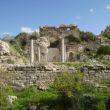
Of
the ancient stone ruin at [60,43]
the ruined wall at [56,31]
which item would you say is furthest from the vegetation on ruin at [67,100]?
the ruined wall at [56,31]

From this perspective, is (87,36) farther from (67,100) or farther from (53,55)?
(67,100)

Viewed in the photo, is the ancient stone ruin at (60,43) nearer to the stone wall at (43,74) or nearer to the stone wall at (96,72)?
the stone wall at (43,74)

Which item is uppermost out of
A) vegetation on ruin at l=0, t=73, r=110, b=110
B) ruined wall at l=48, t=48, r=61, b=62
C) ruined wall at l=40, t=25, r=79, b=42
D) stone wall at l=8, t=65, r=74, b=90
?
ruined wall at l=40, t=25, r=79, b=42

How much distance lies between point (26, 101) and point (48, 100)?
93 centimetres

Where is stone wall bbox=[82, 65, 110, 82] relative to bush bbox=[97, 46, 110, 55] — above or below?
below

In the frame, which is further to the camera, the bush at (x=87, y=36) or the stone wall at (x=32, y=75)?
the bush at (x=87, y=36)

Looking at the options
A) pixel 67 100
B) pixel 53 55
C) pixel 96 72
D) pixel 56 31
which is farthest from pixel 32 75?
pixel 56 31

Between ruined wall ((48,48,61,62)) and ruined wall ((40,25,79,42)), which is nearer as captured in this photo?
ruined wall ((48,48,61,62))

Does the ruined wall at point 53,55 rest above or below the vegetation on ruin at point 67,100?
above

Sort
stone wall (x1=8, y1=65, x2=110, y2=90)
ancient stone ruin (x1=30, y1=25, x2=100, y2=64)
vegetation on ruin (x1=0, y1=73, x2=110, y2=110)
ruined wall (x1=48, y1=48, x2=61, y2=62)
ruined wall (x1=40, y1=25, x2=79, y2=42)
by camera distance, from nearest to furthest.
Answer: vegetation on ruin (x1=0, y1=73, x2=110, y2=110) → stone wall (x1=8, y1=65, x2=110, y2=90) → ancient stone ruin (x1=30, y1=25, x2=100, y2=64) → ruined wall (x1=48, y1=48, x2=61, y2=62) → ruined wall (x1=40, y1=25, x2=79, y2=42)

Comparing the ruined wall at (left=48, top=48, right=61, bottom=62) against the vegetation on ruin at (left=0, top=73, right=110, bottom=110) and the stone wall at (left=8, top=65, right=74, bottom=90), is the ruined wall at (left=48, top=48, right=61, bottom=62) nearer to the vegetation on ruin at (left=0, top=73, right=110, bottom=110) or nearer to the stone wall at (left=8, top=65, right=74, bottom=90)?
the stone wall at (left=8, top=65, right=74, bottom=90)

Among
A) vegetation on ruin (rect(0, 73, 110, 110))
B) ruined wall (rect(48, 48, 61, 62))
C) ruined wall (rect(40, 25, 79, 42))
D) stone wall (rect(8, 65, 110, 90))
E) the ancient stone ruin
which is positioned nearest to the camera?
vegetation on ruin (rect(0, 73, 110, 110))

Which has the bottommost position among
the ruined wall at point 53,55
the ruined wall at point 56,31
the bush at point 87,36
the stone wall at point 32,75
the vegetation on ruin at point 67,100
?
the vegetation on ruin at point 67,100

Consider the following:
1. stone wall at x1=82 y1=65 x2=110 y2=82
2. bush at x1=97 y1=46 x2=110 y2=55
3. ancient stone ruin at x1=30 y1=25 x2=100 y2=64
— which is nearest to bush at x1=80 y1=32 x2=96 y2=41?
ancient stone ruin at x1=30 y1=25 x2=100 y2=64
